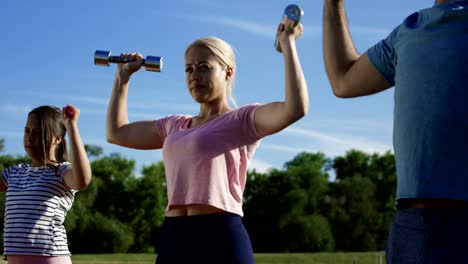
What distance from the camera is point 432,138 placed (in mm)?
2844

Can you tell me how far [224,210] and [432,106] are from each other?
1742 millimetres

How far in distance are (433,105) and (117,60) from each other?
108 inches

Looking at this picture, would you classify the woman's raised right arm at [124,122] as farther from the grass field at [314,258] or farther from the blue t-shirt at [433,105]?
the grass field at [314,258]

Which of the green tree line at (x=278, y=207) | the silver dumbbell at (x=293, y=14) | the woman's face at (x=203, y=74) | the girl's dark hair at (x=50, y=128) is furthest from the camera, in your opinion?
the green tree line at (x=278, y=207)

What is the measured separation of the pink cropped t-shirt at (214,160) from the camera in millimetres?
4371

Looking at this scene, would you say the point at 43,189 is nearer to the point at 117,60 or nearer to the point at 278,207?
the point at 117,60

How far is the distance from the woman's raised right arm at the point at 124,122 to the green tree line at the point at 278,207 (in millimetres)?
50550

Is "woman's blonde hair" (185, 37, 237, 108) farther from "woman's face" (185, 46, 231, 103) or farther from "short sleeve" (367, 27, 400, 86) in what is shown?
"short sleeve" (367, 27, 400, 86)

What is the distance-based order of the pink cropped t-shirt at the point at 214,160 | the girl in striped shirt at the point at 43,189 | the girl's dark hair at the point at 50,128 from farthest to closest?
the girl's dark hair at the point at 50,128
the girl in striped shirt at the point at 43,189
the pink cropped t-shirt at the point at 214,160

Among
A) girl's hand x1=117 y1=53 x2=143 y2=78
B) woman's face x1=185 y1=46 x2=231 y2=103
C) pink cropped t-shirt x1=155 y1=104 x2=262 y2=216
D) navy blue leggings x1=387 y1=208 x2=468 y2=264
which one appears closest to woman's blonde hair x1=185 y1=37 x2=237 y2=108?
woman's face x1=185 y1=46 x2=231 y2=103

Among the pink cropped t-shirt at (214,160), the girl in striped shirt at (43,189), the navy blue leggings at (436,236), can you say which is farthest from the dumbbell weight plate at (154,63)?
the navy blue leggings at (436,236)

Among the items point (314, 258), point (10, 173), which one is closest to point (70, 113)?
point (10, 173)

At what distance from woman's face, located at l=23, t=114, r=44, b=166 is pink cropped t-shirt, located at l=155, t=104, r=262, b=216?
1.79 metres

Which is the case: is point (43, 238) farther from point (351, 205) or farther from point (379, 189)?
point (379, 189)
